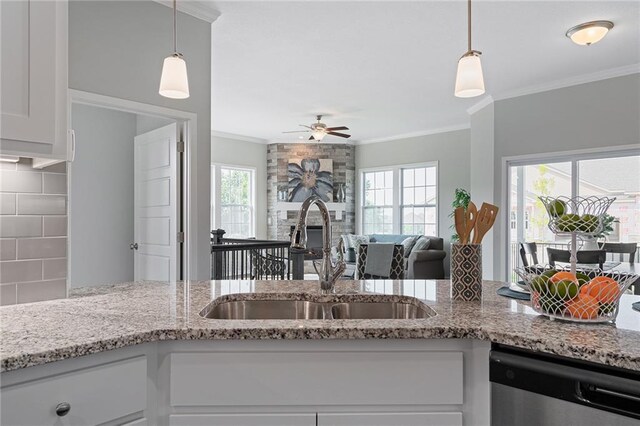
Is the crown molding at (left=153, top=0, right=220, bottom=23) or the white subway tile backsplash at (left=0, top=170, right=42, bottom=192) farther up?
the crown molding at (left=153, top=0, right=220, bottom=23)

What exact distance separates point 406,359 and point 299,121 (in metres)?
6.35

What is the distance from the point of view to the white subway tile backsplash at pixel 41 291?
167cm

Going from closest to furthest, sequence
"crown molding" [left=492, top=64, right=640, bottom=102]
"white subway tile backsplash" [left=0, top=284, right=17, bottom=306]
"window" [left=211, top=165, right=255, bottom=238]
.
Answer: "white subway tile backsplash" [left=0, top=284, right=17, bottom=306], "crown molding" [left=492, top=64, right=640, bottom=102], "window" [left=211, top=165, right=255, bottom=238]

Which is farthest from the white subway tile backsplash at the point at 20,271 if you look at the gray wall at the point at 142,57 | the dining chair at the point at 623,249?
the dining chair at the point at 623,249

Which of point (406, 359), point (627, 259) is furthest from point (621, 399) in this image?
point (627, 259)

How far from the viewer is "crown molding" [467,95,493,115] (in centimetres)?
588

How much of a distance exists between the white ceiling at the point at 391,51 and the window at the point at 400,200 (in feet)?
6.80

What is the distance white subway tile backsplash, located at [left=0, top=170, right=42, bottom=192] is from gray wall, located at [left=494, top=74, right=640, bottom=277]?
526 centimetres

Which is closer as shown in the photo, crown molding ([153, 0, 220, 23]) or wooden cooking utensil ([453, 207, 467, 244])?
wooden cooking utensil ([453, 207, 467, 244])

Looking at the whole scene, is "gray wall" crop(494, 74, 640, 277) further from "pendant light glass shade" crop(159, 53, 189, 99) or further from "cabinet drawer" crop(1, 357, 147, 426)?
"cabinet drawer" crop(1, 357, 147, 426)

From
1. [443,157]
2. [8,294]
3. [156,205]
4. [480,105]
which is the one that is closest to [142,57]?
[156,205]

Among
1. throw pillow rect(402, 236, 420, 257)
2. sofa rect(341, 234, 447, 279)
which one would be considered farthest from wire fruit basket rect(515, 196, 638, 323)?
throw pillow rect(402, 236, 420, 257)

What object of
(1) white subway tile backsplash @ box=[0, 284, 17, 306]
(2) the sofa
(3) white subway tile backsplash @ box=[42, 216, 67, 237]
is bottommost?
(2) the sofa

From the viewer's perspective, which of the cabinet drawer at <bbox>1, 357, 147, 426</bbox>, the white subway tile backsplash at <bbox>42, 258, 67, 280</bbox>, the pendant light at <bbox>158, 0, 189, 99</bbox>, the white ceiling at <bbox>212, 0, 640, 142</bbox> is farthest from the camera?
the white ceiling at <bbox>212, 0, 640, 142</bbox>
